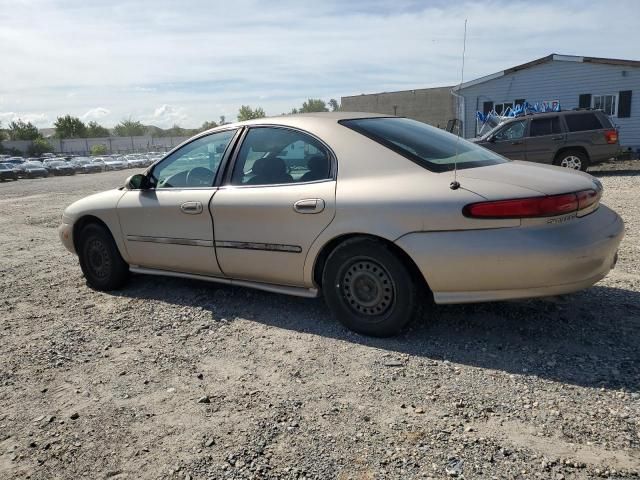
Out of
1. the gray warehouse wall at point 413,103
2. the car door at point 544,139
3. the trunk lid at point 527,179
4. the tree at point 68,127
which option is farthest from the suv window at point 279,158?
the tree at point 68,127

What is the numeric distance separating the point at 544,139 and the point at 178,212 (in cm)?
1128

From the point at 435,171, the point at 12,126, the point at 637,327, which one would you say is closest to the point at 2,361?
the point at 435,171

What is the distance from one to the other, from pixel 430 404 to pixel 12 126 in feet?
342

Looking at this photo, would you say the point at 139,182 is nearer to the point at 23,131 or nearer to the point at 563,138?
the point at 563,138

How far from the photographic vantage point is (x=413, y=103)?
4228cm

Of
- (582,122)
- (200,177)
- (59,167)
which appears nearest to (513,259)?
(200,177)

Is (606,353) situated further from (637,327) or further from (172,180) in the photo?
(172,180)

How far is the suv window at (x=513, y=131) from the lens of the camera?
13049 millimetres

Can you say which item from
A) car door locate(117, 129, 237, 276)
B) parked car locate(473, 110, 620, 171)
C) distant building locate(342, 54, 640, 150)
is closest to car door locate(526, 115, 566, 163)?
parked car locate(473, 110, 620, 171)

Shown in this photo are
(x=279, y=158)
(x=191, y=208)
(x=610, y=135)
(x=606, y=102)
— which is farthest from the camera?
(x=606, y=102)

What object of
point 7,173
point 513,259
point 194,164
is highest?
point 194,164

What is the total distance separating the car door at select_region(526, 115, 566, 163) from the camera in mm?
12758

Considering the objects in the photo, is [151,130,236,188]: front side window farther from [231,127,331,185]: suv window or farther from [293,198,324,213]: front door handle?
[293,198,324,213]: front door handle

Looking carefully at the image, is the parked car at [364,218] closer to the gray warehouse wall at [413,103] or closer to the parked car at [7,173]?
the parked car at [7,173]
